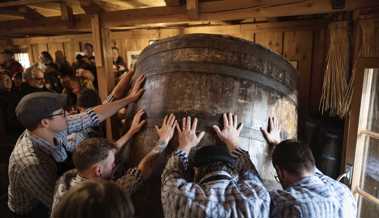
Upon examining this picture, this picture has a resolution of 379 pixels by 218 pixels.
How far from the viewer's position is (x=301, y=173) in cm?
134

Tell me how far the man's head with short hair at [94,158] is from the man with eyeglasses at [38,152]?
0.37 metres

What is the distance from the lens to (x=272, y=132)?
5.14 ft

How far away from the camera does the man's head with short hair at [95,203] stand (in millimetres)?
830

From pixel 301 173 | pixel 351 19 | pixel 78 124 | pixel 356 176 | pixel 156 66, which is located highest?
pixel 351 19

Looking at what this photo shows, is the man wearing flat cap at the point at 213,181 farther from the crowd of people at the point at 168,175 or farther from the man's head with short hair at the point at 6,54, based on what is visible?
the man's head with short hair at the point at 6,54

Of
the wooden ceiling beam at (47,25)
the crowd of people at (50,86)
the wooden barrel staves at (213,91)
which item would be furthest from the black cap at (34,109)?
the wooden ceiling beam at (47,25)

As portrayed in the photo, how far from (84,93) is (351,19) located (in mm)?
2753

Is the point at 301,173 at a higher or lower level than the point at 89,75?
lower

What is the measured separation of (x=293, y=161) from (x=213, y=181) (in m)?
0.42

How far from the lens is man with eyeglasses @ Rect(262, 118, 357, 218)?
49.1 inches

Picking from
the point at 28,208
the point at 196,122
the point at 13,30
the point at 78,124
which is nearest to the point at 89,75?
the point at 13,30

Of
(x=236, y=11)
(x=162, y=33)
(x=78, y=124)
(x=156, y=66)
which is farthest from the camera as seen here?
(x=162, y=33)

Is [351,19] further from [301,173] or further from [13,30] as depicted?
[13,30]

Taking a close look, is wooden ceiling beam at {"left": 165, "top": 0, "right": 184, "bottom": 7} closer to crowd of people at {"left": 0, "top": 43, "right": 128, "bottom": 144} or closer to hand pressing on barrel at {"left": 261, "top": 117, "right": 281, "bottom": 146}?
crowd of people at {"left": 0, "top": 43, "right": 128, "bottom": 144}
